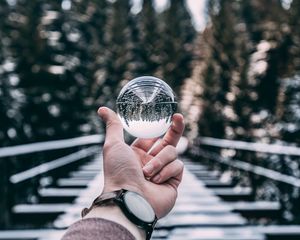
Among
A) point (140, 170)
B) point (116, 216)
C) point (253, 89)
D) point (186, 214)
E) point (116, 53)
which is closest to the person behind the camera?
point (116, 216)

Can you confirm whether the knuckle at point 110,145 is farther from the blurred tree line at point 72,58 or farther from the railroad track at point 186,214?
the blurred tree line at point 72,58

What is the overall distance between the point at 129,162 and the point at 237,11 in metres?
46.5

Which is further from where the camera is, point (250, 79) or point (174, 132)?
point (250, 79)

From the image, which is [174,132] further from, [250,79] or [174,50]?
[174,50]

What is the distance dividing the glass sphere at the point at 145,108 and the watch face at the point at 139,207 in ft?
1.64

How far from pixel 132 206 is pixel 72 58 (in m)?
32.7

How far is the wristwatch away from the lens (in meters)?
1.79

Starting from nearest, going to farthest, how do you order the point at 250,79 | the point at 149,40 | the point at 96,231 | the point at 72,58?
the point at 96,231
the point at 250,79
the point at 72,58
the point at 149,40

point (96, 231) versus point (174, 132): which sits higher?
point (174, 132)

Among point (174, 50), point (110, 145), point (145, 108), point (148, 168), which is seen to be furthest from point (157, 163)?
point (174, 50)

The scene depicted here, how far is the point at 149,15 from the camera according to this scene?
48188mm

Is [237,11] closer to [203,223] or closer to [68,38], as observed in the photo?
[68,38]

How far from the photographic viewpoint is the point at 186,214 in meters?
7.70

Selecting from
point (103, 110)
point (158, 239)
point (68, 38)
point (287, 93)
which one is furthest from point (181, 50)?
point (103, 110)
